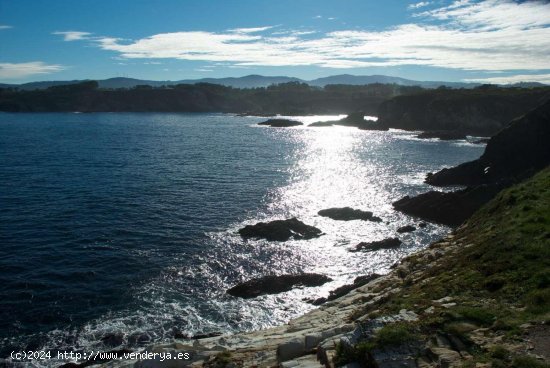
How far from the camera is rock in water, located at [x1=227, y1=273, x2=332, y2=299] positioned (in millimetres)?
28375

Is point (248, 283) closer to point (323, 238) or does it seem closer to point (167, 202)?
point (323, 238)

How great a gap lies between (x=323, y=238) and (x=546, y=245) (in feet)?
79.4

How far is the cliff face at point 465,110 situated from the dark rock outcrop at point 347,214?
306 feet

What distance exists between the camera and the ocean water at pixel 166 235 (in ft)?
82.2

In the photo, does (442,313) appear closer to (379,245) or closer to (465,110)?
(379,245)

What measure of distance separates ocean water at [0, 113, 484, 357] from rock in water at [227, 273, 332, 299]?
742 mm

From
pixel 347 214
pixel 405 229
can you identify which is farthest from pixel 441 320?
pixel 347 214

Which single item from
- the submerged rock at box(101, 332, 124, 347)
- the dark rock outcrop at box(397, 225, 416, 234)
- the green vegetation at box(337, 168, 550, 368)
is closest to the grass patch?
the green vegetation at box(337, 168, 550, 368)

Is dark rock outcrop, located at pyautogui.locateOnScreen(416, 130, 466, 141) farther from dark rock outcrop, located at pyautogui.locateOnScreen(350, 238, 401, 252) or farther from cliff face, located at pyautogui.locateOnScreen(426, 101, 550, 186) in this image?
dark rock outcrop, located at pyautogui.locateOnScreen(350, 238, 401, 252)

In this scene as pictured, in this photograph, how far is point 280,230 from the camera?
129ft

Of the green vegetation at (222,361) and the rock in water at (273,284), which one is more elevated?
the green vegetation at (222,361)

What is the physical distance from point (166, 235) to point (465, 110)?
381ft

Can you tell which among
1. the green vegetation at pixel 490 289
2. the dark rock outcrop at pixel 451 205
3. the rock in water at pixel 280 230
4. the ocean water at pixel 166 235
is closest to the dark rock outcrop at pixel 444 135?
the ocean water at pixel 166 235

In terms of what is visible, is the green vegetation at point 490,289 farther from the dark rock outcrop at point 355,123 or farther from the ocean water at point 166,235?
the dark rock outcrop at point 355,123
